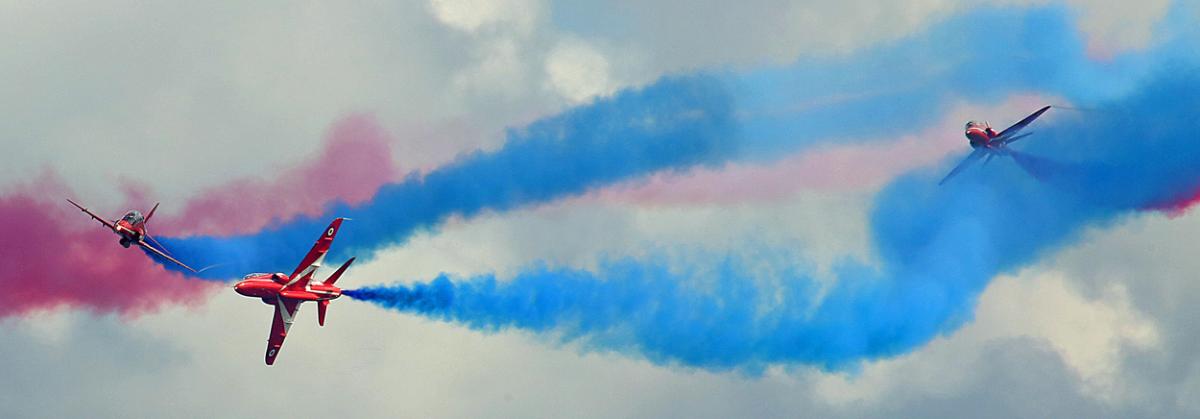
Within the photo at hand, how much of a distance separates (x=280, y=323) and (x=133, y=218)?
8206 mm

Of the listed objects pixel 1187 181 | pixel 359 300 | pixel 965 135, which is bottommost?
pixel 359 300

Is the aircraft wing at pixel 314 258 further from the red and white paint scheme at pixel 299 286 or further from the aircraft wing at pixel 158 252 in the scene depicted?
the aircraft wing at pixel 158 252

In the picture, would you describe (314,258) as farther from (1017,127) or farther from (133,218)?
(1017,127)

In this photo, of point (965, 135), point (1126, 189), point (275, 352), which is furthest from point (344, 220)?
point (1126, 189)

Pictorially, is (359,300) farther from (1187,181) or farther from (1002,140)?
(1187,181)

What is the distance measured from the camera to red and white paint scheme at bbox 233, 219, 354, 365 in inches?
2886

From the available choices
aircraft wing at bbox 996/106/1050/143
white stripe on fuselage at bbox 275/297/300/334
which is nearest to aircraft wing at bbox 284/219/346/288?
white stripe on fuselage at bbox 275/297/300/334

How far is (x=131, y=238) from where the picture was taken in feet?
250

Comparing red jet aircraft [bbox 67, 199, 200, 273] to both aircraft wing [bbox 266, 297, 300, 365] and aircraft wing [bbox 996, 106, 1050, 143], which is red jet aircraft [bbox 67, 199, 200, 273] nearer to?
aircraft wing [bbox 266, 297, 300, 365]

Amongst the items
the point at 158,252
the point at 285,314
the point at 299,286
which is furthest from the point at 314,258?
the point at 158,252

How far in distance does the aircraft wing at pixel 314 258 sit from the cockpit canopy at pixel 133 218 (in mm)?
7949

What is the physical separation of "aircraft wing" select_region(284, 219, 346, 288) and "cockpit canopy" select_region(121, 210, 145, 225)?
795 centimetres

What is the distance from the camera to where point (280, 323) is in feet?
252

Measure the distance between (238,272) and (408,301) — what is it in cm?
861
